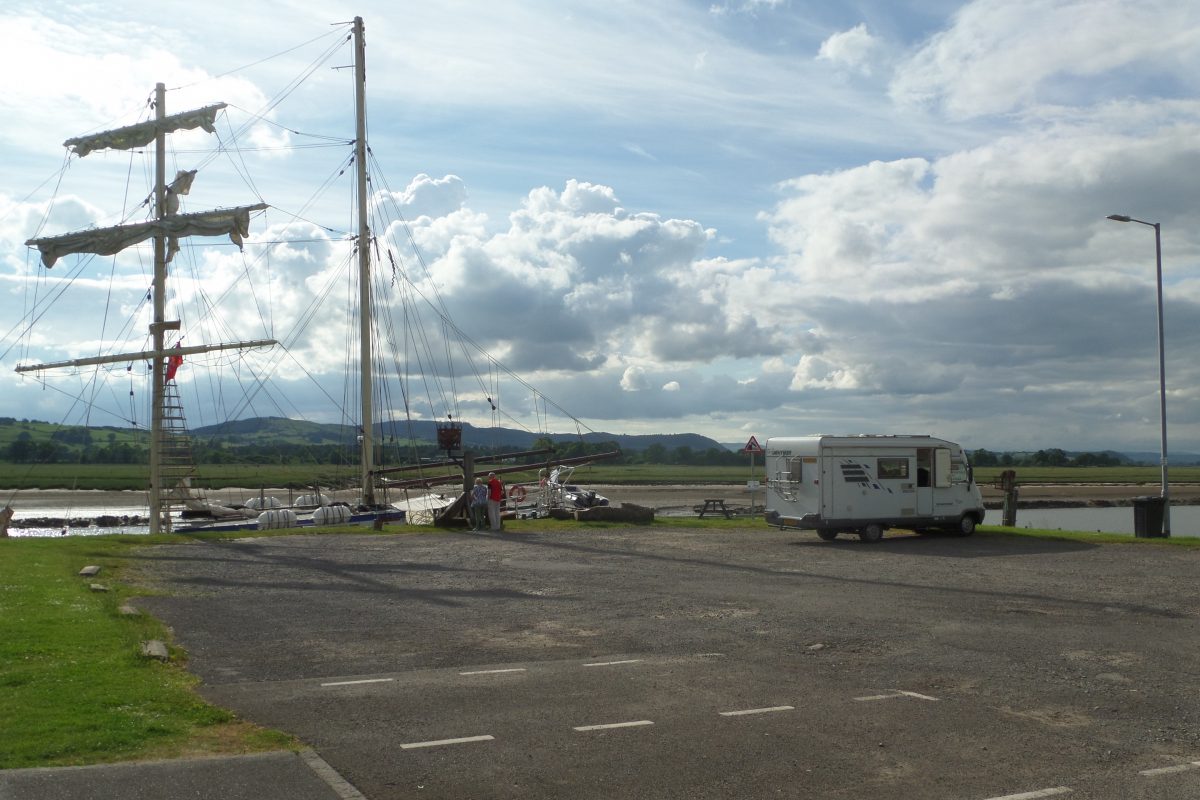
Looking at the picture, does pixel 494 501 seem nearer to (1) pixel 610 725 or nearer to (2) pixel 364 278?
(2) pixel 364 278

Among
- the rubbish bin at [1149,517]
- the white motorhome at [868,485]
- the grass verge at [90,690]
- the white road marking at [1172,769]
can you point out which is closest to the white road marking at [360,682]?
the grass verge at [90,690]

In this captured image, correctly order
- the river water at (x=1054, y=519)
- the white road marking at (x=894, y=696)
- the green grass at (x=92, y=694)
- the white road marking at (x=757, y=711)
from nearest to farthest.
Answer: the green grass at (x=92, y=694), the white road marking at (x=757, y=711), the white road marking at (x=894, y=696), the river water at (x=1054, y=519)

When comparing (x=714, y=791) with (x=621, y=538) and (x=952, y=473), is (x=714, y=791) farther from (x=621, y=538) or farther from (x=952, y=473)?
(x=952, y=473)

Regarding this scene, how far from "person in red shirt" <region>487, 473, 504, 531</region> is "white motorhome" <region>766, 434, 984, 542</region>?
8.02 metres

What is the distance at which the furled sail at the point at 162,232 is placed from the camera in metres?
35.4

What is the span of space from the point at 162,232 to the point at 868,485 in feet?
82.6

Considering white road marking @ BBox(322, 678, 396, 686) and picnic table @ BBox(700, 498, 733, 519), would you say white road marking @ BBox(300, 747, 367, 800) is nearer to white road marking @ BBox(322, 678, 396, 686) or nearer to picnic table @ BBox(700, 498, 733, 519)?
white road marking @ BBox(322, 678, 396, 686)

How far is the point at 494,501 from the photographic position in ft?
101

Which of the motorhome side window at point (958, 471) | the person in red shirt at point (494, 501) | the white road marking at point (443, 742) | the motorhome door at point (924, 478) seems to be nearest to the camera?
the white road marking at point (443, 742)

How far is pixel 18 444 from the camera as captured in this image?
10750cm

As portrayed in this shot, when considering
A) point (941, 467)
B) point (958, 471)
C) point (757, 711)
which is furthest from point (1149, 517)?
point (757, 711)

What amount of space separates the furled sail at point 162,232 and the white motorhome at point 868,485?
20.4m

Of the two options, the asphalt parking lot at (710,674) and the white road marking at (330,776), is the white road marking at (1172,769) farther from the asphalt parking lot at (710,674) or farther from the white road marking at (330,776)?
the white road marking at (330,776)

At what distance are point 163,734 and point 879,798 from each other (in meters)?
5.06
